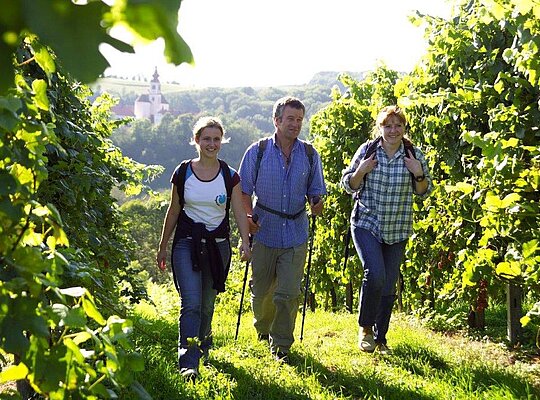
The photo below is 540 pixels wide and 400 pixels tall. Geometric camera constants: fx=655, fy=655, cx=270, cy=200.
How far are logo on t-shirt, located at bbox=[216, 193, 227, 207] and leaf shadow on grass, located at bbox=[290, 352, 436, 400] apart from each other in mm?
1360

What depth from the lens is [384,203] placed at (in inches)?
205

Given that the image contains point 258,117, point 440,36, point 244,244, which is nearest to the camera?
point 244,244

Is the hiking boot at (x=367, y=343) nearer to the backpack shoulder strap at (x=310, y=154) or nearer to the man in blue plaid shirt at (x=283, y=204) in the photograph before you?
the man in blue plaid shirt at (x=283, y=204)

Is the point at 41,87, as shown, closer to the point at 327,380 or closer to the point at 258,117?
the point at 327,380

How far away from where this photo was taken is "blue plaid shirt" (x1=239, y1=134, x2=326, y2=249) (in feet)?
17.4

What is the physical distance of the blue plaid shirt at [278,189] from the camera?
530cm

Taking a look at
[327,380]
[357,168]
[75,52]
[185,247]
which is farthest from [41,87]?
[357,168]

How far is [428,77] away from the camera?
677cm

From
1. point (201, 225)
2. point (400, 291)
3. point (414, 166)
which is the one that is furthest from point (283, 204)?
point (400, 291)

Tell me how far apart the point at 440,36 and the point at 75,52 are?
20.2 ft

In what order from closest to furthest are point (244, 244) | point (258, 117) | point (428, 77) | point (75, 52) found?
point (75, 52), point (244, 244), point (428, 77), point (258, 117)

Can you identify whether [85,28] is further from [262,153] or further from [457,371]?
[262,153]

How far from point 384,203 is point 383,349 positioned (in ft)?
3.92

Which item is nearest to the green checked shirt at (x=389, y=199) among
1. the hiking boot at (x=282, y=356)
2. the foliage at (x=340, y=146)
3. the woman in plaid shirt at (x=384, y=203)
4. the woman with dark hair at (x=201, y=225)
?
the woman in plaid shirt at (x=384, y=203)
